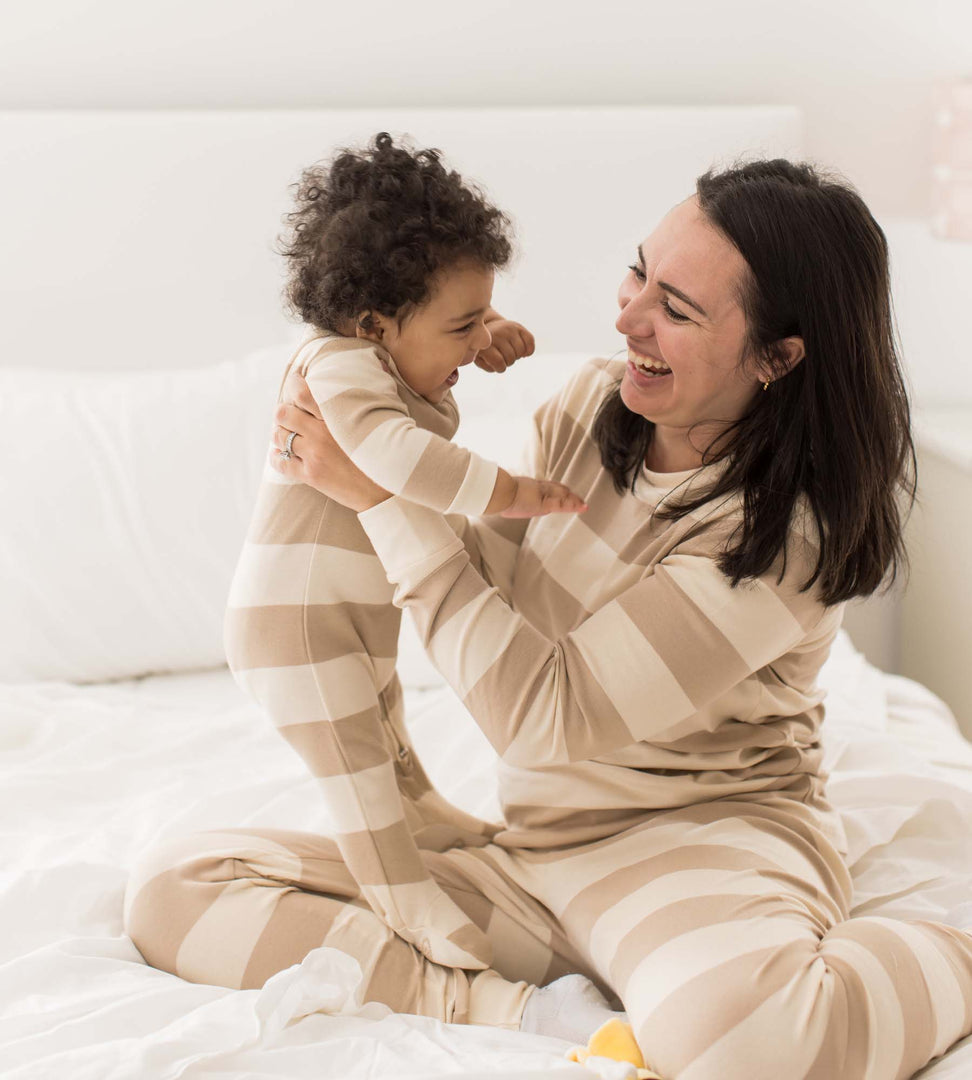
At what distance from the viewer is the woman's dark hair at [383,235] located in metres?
1.07

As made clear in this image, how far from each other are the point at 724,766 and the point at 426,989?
1.25 feet

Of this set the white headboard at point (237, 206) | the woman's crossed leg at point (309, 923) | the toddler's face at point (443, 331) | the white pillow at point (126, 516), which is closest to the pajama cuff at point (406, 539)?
the toddler's face at point (443, 331)

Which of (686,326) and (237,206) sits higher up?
(237,206)

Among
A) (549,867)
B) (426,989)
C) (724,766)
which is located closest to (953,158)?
(724,766)

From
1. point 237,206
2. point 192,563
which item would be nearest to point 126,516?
point 192,563

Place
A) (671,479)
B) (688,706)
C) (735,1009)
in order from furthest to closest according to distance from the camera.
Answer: (671,479) < (688,706) < (735,1009)

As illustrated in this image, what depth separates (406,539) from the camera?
3.46ft

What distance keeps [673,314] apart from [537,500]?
0.82 ft

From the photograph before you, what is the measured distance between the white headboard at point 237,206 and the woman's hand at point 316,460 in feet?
3.55

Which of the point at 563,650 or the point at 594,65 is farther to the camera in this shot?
the point at 594,65

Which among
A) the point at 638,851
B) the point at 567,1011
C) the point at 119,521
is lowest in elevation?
the point at 567,1011

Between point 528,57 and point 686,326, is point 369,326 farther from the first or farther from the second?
point 528,57

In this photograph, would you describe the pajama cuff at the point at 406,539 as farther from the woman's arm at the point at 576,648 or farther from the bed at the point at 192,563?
the bed at the point at 192,563

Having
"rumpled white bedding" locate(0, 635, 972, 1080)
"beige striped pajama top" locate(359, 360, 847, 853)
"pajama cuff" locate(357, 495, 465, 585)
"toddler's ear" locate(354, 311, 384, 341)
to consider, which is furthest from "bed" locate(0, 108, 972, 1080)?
"toddler's ear" locate(354, 311, 384, 341)
